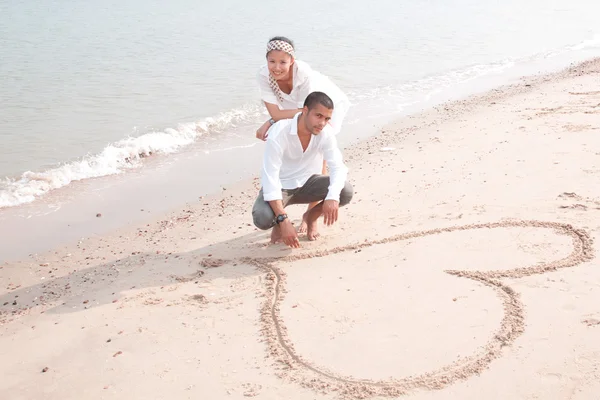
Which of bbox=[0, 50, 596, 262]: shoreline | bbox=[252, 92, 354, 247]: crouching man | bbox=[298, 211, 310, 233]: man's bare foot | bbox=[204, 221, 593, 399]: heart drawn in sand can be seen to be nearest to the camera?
bbox=[204, 221, 593, 399]: heart drawn in sand

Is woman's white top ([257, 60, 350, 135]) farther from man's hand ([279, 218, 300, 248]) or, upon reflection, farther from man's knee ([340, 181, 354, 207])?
man's hand ([279, 218, 300, 248])

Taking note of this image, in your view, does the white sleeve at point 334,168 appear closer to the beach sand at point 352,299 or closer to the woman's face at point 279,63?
the beach sand at point 352,299

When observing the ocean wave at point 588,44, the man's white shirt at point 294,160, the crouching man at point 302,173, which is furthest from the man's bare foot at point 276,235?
the ocean wave at point 588,44

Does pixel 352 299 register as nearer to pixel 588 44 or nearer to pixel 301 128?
pixel 301 128

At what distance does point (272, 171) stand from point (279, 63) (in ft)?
2.63

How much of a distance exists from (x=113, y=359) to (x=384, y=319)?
1.53 meters

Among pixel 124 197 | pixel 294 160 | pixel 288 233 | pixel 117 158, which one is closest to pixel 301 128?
pixel 294 160

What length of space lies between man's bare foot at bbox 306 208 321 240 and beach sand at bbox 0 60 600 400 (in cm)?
10

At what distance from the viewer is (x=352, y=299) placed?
3.89 metres

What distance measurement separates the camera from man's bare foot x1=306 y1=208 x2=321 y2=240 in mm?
4961

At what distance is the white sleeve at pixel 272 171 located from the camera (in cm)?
454

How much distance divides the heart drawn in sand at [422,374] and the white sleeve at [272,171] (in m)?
0.50

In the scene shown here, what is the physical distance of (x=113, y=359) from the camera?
11.3 feet

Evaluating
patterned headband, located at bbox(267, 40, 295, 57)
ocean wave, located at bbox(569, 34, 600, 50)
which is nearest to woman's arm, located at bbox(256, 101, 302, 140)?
patterned headband, located at bbox(267, 40, 295, 57)
